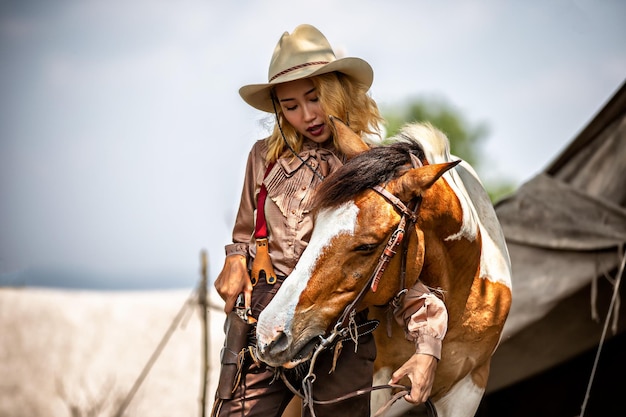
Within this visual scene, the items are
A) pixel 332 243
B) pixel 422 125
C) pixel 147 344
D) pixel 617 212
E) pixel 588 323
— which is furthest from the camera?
pixel 147 344

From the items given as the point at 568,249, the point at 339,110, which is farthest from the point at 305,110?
the point at 568,249

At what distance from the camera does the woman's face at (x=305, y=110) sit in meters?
2.76

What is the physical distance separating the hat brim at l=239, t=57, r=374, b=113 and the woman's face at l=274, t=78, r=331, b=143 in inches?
2.2

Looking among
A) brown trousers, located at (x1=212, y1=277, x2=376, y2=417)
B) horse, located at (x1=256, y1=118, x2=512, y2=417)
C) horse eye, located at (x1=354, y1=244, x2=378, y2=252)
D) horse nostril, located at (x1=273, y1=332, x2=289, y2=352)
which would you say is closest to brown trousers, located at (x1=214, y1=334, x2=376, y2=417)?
brown trousers, located at (x1=212, y1=277, x2=376, y2=417)

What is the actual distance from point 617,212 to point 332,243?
2.87m

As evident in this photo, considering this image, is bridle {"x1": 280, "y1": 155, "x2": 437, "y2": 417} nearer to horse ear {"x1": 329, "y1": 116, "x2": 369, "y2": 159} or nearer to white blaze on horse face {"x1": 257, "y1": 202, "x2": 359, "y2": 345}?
white blaze on horse face {"x1": 257, "y1": 202, "x2": 359, "y2": 345}

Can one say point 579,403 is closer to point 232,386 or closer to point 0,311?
point 232,386

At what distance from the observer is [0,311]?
10289 millimetres

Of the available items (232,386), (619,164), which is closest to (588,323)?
(619,164)

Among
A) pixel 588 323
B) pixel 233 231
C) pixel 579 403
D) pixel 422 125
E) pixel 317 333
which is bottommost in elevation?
pixel 579 403

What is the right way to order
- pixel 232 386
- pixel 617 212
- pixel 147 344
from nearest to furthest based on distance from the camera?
pixel 232 386 → pixel 617 212 → pixel 147 344

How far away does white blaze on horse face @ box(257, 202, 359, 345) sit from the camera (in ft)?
7.57

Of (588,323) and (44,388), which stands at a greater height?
(588,323)

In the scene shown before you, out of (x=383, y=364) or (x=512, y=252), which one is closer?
(x=383, y=364)
